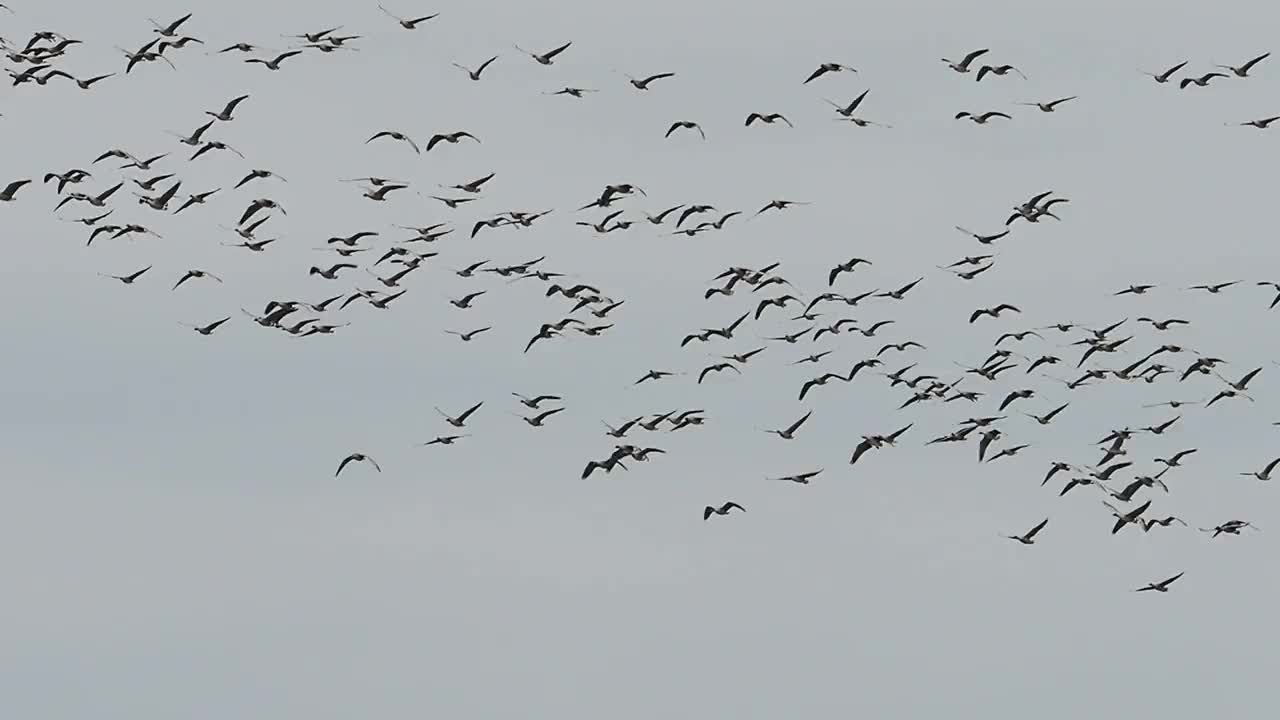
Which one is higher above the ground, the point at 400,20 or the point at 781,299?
the point at 400,20

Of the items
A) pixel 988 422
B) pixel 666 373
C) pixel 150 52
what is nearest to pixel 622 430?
pixel 666 373

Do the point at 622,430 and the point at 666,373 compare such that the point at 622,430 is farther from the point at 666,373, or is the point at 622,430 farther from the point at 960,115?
the point at 960,115

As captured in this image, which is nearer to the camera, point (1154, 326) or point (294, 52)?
point (294, 52)

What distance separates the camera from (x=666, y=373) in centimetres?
12312

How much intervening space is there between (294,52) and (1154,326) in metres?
31.3

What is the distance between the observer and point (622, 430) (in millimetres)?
121375

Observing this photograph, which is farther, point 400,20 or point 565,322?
point 565,322

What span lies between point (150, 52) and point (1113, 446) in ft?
110

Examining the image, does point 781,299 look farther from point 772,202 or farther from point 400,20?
point 400,20

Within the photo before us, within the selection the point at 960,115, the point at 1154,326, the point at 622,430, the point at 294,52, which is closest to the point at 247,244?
the point at 294,52

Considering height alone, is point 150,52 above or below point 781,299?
above

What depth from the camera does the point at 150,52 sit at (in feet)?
363

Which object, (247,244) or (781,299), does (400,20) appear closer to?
(247,244)

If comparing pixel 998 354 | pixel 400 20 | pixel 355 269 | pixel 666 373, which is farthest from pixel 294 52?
pixel 998 354
